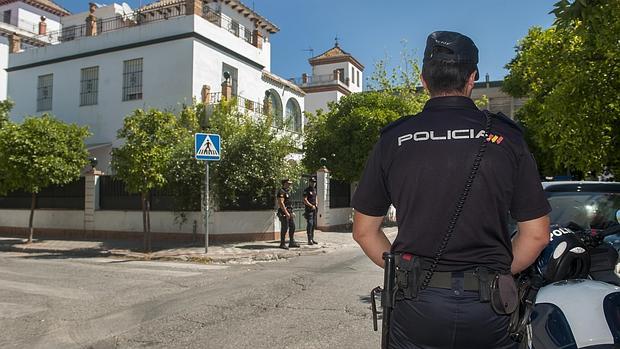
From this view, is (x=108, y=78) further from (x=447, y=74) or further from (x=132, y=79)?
(x=447, y=74)

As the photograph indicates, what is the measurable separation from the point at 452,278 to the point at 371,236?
457 mm

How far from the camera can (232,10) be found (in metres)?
34.0

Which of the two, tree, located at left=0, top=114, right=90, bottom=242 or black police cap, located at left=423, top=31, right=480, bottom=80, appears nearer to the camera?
black police cap, located at left=423, top=31, right=480, bottom=80

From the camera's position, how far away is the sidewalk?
39.0 feet

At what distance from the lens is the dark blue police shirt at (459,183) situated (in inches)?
→ 75.8

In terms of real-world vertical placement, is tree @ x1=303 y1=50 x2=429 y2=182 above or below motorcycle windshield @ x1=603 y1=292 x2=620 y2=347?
above

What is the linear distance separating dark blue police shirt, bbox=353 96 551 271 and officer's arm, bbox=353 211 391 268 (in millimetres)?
170

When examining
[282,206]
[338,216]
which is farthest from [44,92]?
[282,206]

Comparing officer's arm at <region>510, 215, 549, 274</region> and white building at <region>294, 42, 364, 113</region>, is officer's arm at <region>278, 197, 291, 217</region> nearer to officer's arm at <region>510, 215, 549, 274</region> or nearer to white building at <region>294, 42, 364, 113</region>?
officer's arm at <region>510, 215, 549, 274</region>

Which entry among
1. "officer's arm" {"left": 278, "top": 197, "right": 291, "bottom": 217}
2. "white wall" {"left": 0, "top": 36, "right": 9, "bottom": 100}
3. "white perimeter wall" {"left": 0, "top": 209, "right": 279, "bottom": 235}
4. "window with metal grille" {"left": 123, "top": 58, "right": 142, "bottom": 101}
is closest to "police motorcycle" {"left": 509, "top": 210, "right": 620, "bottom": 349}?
"officer's arm" {"left": 278, "top": 197, "right": 291, "bottom": 217}

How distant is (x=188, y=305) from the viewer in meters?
6.73

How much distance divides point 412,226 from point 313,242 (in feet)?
40.5

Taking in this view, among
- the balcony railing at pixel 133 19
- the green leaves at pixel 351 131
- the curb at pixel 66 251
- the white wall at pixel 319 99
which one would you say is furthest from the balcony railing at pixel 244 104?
the white wall at pixel 319 99

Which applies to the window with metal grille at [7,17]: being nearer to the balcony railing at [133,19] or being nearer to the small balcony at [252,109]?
the balcony railing at [133,19]
